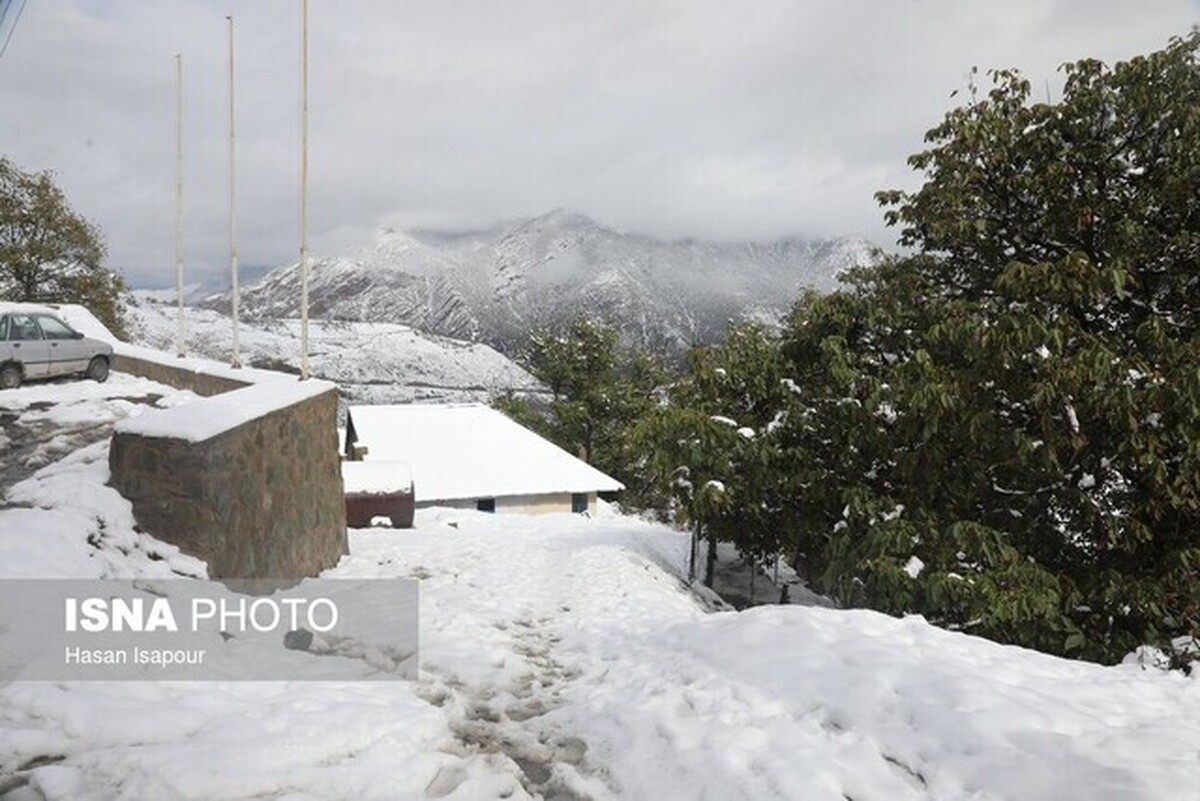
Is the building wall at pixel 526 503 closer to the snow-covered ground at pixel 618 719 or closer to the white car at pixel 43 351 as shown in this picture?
the white car at pixel 43 351

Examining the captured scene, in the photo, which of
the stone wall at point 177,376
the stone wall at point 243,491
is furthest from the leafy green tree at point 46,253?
the stone wall at point 243,491

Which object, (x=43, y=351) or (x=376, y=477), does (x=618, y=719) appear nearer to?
(x=376, y=477)

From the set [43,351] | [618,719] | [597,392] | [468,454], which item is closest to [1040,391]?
[618,719]

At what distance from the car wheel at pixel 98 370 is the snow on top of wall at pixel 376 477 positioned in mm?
5863

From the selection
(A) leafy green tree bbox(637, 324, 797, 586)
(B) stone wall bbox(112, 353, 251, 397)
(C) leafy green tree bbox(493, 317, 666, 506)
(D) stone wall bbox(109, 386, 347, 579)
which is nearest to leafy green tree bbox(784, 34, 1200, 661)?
(A) leafy green tree bbox(637, 324, 797, 586)

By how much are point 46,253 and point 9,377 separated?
28.8 meters

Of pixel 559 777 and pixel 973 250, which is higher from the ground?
pixel 973 250

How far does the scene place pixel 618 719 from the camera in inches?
219

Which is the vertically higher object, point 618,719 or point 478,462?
point 618,719

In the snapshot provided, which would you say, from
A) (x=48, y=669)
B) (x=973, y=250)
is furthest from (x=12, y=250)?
(x=973, y=250)

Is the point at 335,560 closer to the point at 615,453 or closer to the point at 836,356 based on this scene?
the point at 836,356

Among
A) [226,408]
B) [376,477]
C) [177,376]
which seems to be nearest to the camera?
[226,408]

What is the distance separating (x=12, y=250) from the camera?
114 ft

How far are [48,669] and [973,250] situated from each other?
1304 cm
